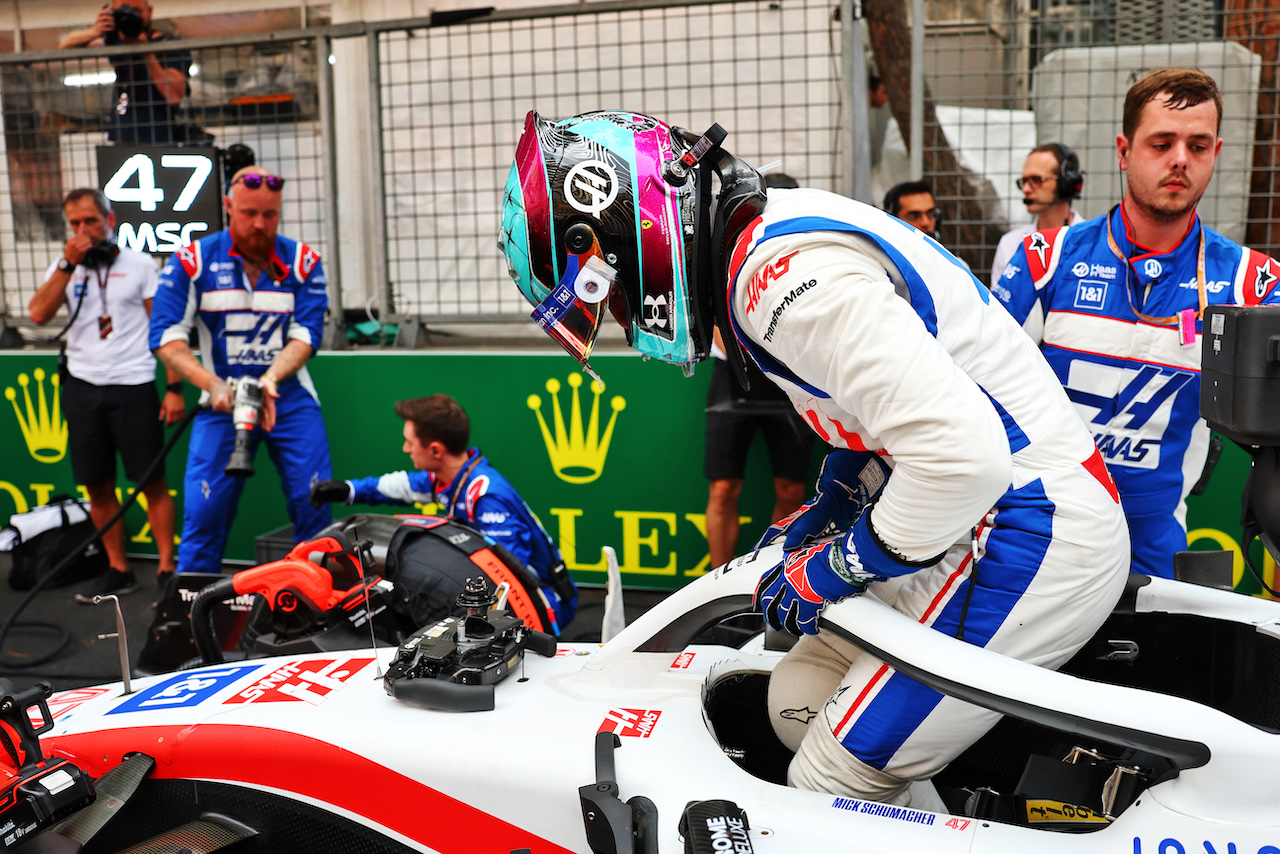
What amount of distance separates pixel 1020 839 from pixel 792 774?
367 mm

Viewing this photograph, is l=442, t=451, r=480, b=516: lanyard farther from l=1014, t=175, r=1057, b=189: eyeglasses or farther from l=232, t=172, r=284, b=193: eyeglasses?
l=1014, t=175, r=1057, b=189: eyeglasses

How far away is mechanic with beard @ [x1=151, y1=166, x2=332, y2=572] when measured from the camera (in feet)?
13.4

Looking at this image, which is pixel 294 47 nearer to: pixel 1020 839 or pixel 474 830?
pixel 474 830

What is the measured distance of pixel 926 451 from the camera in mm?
1280

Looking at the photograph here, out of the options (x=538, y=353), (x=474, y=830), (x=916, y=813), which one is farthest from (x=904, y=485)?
(x=538, y=353)

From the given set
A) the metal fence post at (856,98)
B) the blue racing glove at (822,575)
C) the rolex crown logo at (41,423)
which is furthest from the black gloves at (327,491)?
the rolex crown logo at (41,423)

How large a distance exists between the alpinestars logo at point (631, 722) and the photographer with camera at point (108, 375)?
382cm

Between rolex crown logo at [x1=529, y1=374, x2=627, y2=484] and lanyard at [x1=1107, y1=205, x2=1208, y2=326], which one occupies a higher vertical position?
lanyard at [x1=1107, y1=205, x2=1208, y2=326]

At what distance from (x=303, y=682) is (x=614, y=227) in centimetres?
99

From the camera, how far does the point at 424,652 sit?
1.75 m

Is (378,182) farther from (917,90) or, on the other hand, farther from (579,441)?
(917,90)

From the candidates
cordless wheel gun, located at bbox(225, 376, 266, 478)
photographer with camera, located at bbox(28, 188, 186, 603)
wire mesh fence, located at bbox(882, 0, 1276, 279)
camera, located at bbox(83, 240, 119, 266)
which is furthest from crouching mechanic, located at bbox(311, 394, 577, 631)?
wire mesh fence, located at bbox(882, 0, 1276, 279)

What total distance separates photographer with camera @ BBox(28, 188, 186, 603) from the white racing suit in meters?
4.09

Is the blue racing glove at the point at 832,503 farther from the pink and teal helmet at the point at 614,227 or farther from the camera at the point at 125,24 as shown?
the camera at the point at 125,24
